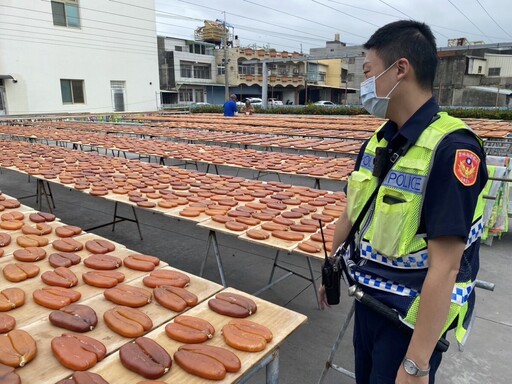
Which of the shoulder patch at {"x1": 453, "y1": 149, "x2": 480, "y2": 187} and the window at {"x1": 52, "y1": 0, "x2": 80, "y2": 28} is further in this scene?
the window at {"x1": 52, "y1": 0, "x2": 80, "y2": 28}

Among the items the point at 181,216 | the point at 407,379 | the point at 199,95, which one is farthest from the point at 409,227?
the point at 199,95

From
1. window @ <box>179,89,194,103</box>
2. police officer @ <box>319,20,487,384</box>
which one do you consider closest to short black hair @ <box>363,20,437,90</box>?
police officer @ <box>319,20,487,384</box>

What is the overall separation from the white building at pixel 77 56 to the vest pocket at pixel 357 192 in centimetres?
2509

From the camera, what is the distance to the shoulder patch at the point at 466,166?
3.70ft

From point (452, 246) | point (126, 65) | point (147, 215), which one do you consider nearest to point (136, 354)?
point (452, 246)

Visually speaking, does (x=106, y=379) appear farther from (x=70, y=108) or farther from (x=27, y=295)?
(x=70, y=108)

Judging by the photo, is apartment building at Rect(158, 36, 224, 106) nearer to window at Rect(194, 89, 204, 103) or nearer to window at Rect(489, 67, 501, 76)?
window at Rect(194, 89, 204, 103)

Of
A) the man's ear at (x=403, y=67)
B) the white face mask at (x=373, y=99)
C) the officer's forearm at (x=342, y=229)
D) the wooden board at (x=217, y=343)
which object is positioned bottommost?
Answer: the wooden board at (x=217, y=343)

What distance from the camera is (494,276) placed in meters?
4.13

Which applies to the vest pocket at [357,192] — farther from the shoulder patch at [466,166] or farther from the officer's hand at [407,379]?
the officer's hand at [407,379]

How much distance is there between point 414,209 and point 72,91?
91.6ft

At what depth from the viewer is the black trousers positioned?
4.59 ft

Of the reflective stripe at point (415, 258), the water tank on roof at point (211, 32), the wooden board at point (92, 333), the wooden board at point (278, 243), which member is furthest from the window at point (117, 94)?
the reflective stripe at point (415, 258)

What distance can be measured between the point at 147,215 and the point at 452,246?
579 cm
